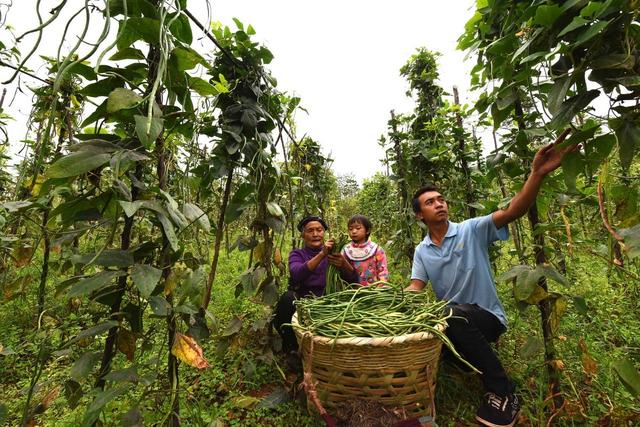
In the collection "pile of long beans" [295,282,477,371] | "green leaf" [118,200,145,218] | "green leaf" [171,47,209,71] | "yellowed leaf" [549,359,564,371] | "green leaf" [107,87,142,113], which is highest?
"green leaf" [171,47,209,71]

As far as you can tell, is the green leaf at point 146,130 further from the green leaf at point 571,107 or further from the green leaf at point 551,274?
the green leaf at point 551,274

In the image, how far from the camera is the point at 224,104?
1761mm

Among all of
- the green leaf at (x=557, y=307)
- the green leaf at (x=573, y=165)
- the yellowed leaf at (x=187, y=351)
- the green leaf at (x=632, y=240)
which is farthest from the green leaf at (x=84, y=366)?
the green leaf at (x=557, y=307)

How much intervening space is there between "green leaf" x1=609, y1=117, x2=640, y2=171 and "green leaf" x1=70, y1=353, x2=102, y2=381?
50.1 inches

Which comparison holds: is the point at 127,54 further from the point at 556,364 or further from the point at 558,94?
the point at 556,364

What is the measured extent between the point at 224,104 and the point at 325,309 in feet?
3.62

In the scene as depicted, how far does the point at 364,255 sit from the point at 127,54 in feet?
6.34

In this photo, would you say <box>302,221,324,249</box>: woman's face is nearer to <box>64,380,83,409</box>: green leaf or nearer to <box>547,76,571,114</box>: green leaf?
<box>64,380,83,409</box>: green leaf

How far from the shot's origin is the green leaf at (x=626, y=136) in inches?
29.7

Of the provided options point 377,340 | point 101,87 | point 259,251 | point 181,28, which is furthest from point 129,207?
point 259,251

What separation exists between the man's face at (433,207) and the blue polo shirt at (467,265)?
90 millimetres

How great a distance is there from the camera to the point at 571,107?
0.82m

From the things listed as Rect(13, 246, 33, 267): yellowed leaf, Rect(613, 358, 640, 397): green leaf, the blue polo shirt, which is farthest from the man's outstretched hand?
Rect(13, 246, 33, 267): yellowed leaf

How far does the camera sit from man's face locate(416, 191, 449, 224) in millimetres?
1903
